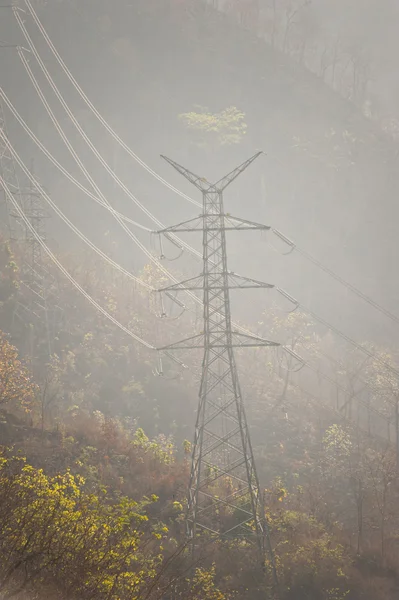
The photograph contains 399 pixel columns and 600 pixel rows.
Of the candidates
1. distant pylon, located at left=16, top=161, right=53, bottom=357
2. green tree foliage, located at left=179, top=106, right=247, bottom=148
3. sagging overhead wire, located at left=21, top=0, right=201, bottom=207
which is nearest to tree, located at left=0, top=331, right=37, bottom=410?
distant pylon, located at left=16, top=161, right=53, bottom=357

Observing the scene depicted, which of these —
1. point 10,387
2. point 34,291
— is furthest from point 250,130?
point 10,387

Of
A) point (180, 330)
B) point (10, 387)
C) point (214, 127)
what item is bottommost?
point (10, 387)

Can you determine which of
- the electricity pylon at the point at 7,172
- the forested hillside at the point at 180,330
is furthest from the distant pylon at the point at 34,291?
the electricity pylon at the point at 7,172

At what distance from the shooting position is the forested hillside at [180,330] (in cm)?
1544

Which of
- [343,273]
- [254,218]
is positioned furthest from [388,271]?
[254,218]

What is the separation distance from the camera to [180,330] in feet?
157

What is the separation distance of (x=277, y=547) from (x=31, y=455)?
11.8 m

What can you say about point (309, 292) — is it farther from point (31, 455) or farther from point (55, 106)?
point (31, 455)

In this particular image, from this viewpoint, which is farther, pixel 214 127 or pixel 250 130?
pixel 250 130

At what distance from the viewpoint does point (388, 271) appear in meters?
81.1

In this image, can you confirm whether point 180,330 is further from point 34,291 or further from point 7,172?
point 7,172

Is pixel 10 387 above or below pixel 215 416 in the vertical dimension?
above

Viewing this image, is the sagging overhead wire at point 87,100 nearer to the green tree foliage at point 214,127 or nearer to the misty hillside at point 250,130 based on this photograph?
the misty hillside at point 250,130

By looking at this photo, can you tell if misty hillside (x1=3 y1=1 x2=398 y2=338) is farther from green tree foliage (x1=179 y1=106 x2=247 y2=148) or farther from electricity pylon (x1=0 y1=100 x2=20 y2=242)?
electricity pylon (x1=0 y1=100 x2=20 y2=242)
